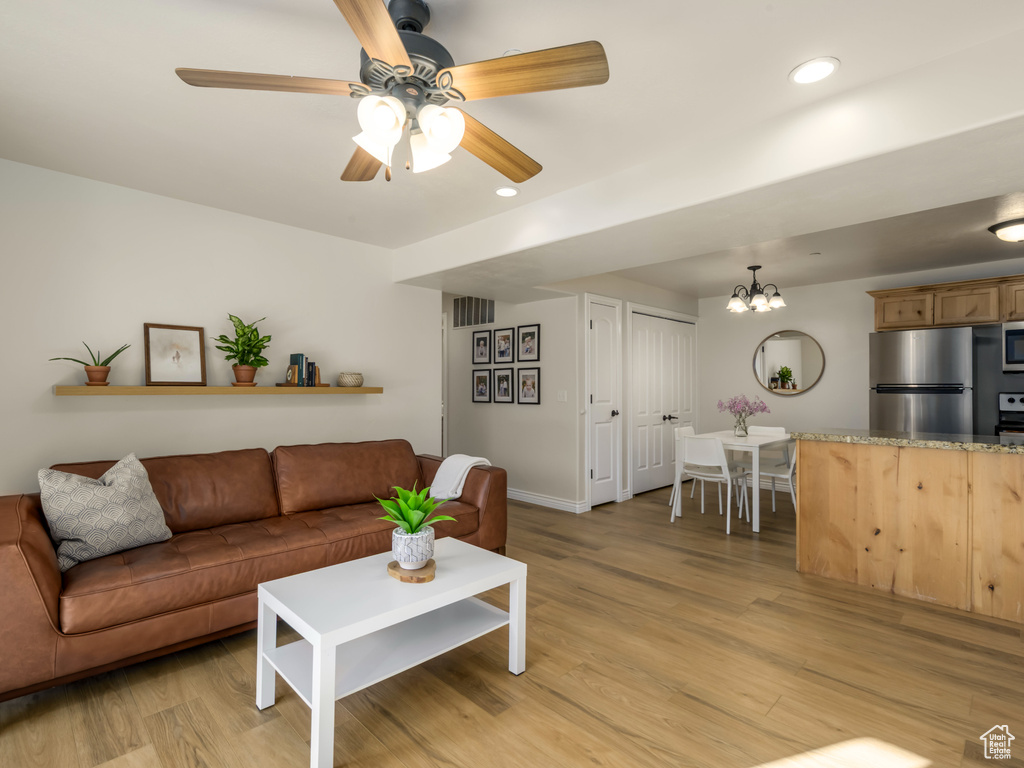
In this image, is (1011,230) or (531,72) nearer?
(531,72)

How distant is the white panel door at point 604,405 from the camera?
523 centimetres

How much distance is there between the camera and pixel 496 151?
1886 mm

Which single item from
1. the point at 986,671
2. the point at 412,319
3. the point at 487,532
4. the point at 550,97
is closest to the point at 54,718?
the point at 487,532

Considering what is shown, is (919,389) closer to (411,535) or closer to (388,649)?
(411,535)

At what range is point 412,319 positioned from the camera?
457cm

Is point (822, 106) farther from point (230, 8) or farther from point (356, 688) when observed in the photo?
point (356, 688)

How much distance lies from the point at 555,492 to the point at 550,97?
392 cm

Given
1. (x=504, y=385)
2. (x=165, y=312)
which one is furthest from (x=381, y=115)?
(x=504, y=385)

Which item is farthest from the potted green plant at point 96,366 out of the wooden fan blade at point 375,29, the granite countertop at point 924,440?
the granite countertop at point 924,440

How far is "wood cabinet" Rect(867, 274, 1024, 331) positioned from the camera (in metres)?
4.32

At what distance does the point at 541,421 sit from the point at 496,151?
3.74 meters

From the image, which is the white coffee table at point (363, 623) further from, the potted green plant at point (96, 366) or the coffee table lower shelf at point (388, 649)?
the potted green plant at point (96, 366)

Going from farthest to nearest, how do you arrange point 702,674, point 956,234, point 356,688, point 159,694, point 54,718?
point 956,234 → point 702,674 → point 159,694 → point 54,718 → point 356,688

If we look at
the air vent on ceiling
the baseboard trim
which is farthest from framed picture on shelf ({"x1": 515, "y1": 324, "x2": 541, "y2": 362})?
the baseboard trim
